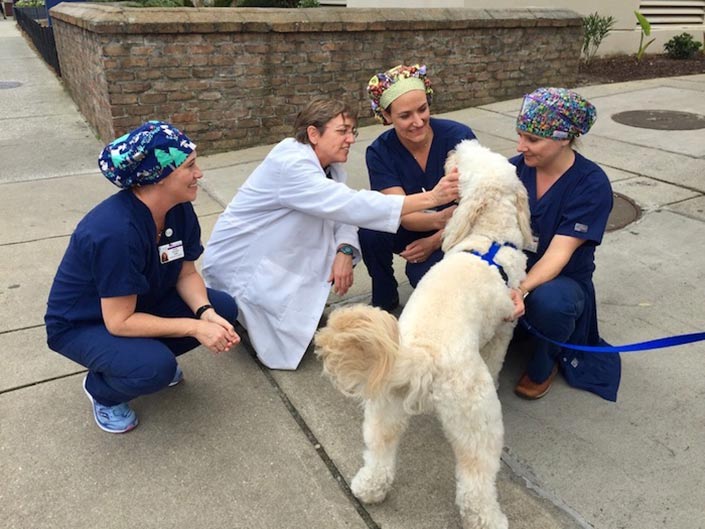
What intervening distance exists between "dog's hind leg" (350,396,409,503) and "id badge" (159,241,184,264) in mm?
1138

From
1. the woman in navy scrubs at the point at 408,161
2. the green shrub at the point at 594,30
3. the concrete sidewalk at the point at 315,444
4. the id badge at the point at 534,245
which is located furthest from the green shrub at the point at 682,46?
the id badge at the point at 534,245

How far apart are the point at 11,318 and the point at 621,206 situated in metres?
4.68

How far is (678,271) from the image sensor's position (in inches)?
154

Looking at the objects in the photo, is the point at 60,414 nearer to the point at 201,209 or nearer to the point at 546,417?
the point at 546,417

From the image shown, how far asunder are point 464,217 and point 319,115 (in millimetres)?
945

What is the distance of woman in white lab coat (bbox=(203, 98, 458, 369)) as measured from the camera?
2.84 m

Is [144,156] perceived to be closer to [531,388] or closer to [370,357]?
[370,357]

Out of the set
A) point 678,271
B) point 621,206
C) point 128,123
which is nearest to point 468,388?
point 678,271

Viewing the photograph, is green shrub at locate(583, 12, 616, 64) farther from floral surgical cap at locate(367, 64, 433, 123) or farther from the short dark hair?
the short dark hair

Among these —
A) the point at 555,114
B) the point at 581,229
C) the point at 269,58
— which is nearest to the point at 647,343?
the point at 581,229

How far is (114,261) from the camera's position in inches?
88.0

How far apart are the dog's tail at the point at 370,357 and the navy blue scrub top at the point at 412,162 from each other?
4.98ft

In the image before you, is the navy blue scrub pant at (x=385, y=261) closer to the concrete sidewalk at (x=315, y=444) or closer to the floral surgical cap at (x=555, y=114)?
the concrete sidewalk at (x=315, y=444)

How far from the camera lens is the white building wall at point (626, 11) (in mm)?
9258
